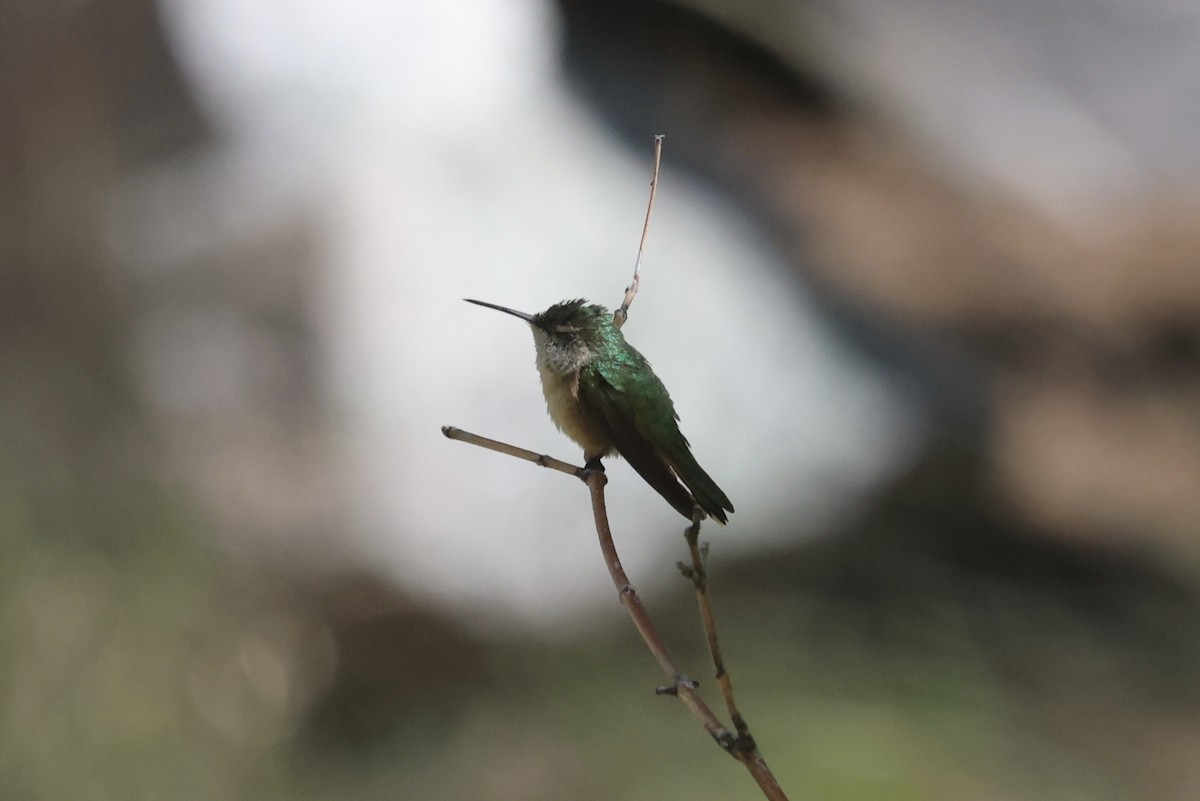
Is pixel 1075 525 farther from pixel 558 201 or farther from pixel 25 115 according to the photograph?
pixel 25 115

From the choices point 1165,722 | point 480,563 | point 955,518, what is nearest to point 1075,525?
point 955,518

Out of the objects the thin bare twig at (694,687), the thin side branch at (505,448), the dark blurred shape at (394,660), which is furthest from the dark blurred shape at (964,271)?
the thin bare twig at (694,687)

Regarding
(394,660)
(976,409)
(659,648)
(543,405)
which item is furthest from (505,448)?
(976,409)

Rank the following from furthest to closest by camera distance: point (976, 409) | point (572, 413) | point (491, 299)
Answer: point (976, 409), point (491, 299), point (572, 413)

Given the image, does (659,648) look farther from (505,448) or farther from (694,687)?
(505,448)

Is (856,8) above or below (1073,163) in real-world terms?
above
